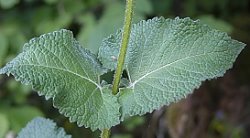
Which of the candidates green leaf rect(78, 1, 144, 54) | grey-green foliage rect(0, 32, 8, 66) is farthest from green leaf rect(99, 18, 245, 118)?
grey-green foliage rect(0, 32, 8, 66)

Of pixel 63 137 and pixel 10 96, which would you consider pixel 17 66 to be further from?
pixel 10 96

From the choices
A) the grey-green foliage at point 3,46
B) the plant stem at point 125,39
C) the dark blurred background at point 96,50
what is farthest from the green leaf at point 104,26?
the plant stem at point 125,39

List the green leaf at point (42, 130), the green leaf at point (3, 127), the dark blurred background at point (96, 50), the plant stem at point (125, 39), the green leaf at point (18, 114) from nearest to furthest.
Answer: the plant stem at point (125, 39)
the green leaf at point (42, 130)
the green leaf at point (3, 127)
the green leaf at point (18, 114)
the dark blurred background at point (96, 50)

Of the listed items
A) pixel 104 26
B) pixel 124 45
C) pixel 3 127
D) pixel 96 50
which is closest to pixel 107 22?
pixel 104 26

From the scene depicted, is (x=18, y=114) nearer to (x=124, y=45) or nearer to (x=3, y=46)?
(x=3, y=46)

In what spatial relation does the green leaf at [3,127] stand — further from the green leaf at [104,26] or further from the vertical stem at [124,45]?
the vertical stem at [124,45]

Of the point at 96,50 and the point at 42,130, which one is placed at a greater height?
the point at 96,50

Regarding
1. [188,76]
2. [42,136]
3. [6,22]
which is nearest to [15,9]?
[6,22]
